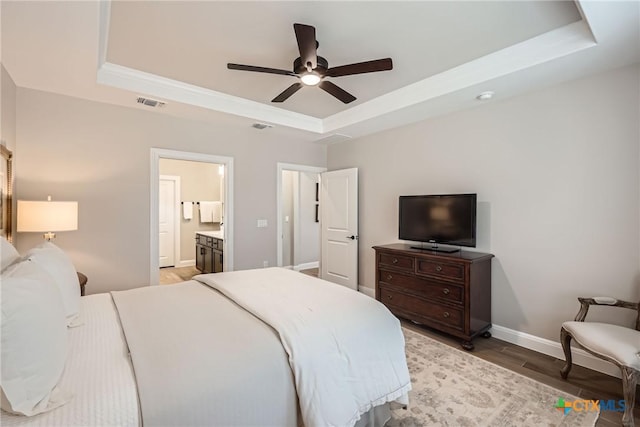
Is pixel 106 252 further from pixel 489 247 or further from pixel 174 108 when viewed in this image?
pixel 489 247

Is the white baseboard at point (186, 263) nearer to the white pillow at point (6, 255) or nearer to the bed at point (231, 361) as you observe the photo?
the bed at point (231, 361)

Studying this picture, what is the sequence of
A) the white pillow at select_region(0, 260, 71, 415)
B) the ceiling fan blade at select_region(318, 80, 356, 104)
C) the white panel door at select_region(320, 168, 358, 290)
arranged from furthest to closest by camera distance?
the white panel door at select_region(320, 168, 358, 290), the ceiling fan blade at select_region(318, 80, 356, 104), the white pillow at select_region(0, 260, 71, 415)

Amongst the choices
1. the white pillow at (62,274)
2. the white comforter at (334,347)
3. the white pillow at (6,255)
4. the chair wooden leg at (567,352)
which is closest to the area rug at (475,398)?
the chair wooden leg at (567,352)

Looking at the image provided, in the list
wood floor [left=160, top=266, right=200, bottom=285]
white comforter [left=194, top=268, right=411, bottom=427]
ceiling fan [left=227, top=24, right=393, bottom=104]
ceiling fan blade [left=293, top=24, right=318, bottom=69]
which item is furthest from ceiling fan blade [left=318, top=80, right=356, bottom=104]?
wood floor [left=160, top=266, right=200, bottom=285]

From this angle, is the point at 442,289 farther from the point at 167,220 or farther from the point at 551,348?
the point at 167,220

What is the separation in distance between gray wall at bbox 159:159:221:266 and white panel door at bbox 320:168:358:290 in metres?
3.00

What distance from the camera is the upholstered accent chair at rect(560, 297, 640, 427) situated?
6.02 ft

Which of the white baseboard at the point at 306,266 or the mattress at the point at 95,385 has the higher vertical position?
the mattress at the point at 95,385

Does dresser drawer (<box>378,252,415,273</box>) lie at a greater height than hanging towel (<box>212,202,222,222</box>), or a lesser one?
lesser

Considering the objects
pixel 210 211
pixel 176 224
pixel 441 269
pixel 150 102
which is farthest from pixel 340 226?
pixel 176 224

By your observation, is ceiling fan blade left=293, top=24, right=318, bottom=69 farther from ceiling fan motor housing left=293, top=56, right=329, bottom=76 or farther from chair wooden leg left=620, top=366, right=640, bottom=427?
chair wooden leg left=620, top=366, right=640, bottom=427

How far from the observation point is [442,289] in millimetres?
3086

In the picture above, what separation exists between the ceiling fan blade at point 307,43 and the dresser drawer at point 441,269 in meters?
2.24

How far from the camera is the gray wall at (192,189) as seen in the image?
21.9 ft
